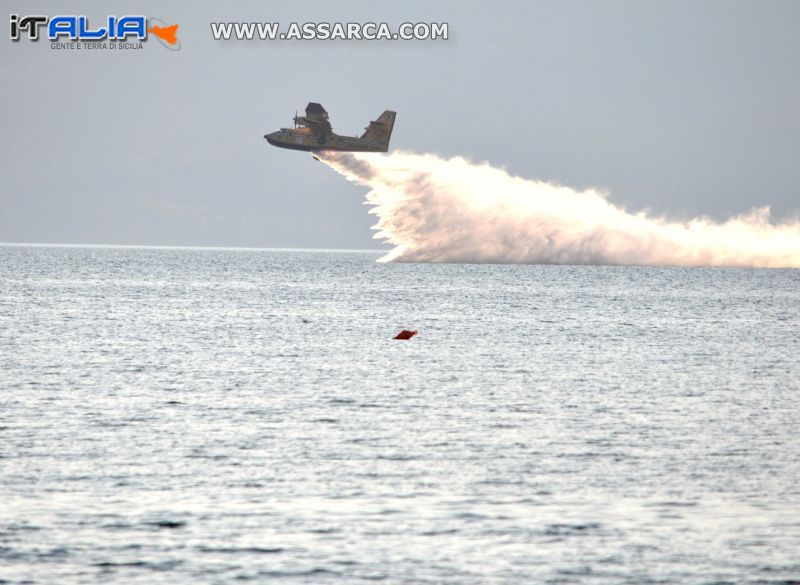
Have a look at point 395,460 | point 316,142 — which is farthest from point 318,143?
point 395,460

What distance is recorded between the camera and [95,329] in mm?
68500

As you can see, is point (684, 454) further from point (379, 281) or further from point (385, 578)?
point (379, 281)

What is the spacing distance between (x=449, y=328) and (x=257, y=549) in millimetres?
56084

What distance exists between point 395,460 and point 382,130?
103384 millimetres

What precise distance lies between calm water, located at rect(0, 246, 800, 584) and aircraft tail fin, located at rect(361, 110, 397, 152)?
Result: 212 ft

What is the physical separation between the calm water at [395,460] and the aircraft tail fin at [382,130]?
64.8 metres

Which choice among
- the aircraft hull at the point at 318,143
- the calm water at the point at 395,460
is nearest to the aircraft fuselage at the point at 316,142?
the aircraft hull at the point at 318,143

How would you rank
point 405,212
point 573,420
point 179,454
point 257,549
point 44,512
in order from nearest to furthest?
point 257,549
point 44,512
point 179,454
point 573,420
point 405,212

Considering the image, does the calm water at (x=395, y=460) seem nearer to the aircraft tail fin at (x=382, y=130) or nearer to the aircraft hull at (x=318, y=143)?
the aircraft hull at (x=318, y=143)

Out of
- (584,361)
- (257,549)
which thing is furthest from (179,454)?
(584,361)

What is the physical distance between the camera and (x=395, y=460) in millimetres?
26312

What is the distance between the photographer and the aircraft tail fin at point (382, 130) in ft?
414

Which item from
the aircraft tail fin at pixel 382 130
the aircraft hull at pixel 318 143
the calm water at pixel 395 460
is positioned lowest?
the calm water at pixel 395 460

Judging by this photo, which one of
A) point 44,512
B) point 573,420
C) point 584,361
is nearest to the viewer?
point 44,512
